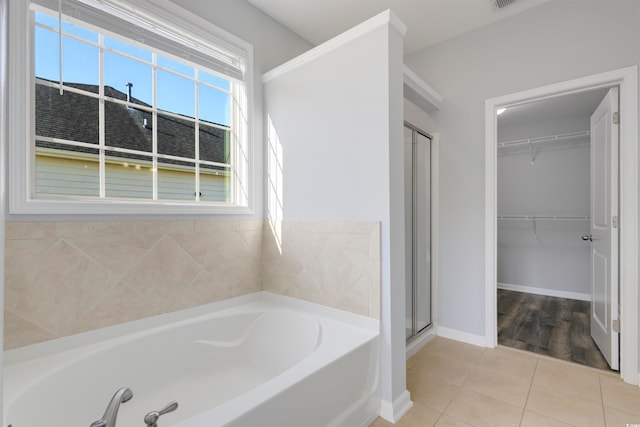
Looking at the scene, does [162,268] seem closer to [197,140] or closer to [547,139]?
[197,140]

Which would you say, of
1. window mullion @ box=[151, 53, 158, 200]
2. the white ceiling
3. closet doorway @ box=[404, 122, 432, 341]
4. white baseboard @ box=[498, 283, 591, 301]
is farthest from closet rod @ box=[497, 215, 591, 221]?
window mullion @ box=[151, 53, 158, 200]

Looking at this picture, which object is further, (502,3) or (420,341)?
(420,341)

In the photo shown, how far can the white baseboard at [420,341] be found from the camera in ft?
8.41

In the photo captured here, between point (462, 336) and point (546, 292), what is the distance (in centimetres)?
239

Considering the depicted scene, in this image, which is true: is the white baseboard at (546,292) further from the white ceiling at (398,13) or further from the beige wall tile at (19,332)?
the beige wall tile at (19,332)

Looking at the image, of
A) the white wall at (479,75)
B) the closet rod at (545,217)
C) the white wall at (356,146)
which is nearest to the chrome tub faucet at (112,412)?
the white wall at (356,146)

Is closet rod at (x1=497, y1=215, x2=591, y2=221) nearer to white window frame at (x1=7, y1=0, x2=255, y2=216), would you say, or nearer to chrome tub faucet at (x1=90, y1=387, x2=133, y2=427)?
white window frame at (x1=7, y1=0, x2=255, y2=216)

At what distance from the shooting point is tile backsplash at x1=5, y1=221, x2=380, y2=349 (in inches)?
58.9

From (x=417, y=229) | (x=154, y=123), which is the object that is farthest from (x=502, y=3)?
(x=154, y=123)

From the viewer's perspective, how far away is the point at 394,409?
176cm

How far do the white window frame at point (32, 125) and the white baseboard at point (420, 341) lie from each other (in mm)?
1796

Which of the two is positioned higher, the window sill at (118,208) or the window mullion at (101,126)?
the window mullion at (101,126)

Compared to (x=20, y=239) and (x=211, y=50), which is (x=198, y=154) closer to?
(x=211, y=50)

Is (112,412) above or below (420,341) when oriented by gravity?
above
